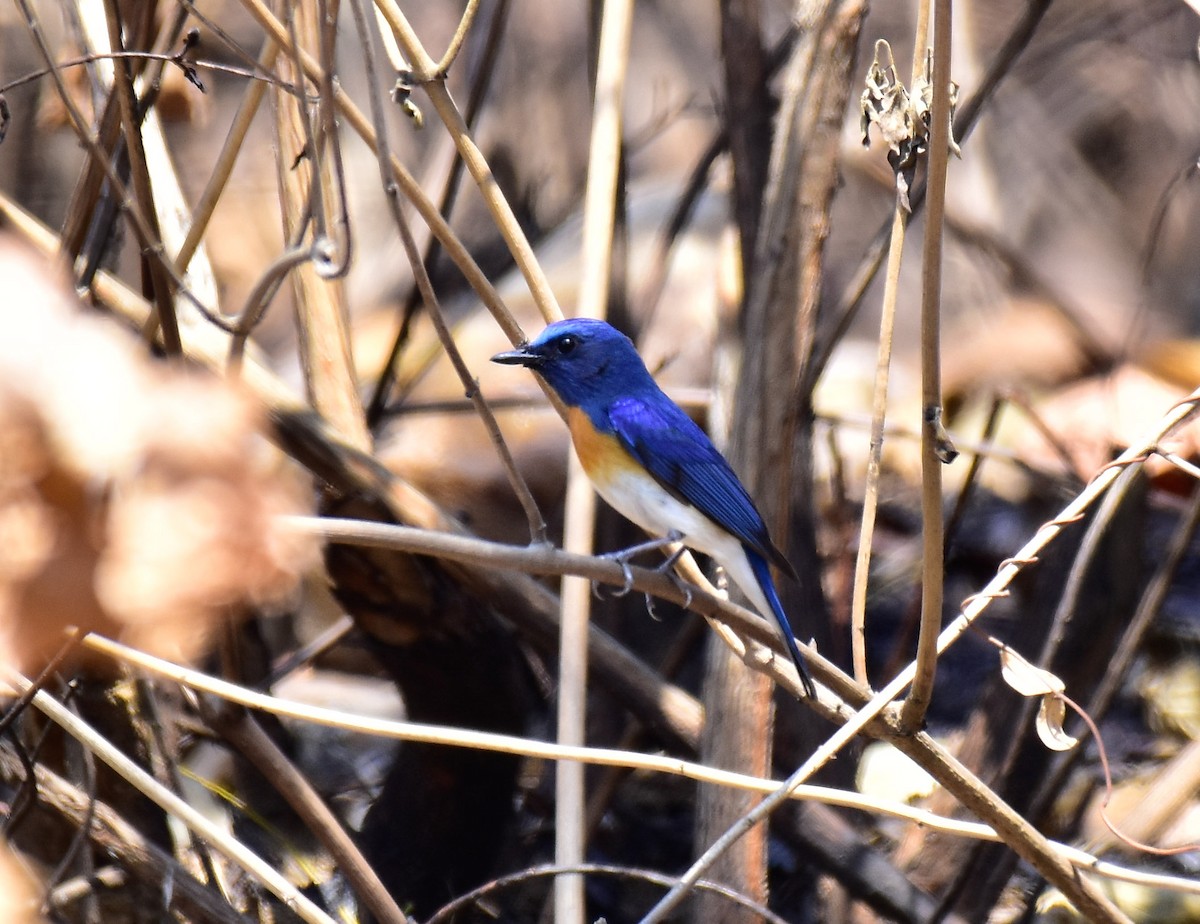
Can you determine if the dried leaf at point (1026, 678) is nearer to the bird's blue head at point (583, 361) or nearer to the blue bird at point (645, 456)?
the blue bird at point (645, 456)

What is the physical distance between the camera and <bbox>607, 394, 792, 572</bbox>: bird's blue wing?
2.75 meters

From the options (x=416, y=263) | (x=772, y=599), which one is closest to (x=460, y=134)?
(x=416, y=263)

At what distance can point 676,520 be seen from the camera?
2.89 meters

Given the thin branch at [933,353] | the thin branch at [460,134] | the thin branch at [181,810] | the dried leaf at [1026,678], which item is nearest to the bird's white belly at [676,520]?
the thin branch at [460,134]

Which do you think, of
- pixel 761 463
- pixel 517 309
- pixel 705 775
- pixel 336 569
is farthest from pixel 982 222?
pixel 705 775

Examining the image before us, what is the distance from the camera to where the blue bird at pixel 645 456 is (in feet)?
9.15

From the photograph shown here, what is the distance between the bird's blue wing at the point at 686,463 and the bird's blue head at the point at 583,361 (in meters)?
0.06

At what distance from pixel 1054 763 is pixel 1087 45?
7.99 meters

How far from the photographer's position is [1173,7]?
8234 millimetres

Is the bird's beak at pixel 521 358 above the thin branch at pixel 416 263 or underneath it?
underneath

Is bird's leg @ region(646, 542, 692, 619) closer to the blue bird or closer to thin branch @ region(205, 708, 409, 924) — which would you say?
the blue bird

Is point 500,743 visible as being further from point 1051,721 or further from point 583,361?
point 583,361

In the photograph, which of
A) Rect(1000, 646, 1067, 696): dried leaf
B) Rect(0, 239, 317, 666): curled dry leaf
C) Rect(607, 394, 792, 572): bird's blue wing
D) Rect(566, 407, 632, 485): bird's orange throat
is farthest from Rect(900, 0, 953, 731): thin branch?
Rect(566, 407, 632, 485): bird's orange throat

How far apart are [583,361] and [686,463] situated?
1.16 ft
